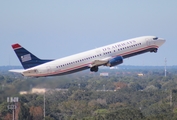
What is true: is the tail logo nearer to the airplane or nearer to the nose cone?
the airplane

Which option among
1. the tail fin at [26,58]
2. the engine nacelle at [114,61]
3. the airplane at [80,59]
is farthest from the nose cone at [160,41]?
the tail fin at [26,58]

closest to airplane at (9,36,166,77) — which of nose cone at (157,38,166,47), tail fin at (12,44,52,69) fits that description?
tail fin at (12,44,52,69)

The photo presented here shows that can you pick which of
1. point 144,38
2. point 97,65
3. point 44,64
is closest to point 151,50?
point 144,38

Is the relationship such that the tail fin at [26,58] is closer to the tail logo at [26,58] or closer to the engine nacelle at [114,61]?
the tail logo at [26,58]

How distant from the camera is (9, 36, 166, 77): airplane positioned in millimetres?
113312

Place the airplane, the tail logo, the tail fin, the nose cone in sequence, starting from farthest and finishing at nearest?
the nose cone
the tail logo
the tail fin
the airplane

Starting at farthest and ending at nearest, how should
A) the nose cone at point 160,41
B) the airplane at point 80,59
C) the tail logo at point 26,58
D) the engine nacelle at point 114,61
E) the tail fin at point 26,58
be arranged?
the nose cone at point 160,41 < the tail logo at point 26,58 < the tail fin at point 26,58 < the engine nacelle at point 114,61 < the airplane at point 80,59

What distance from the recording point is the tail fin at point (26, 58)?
11556 centimetres

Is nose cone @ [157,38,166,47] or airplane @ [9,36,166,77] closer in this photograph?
airplane @ [9,36,166,77]

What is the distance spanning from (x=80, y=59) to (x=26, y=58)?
9.46 meters

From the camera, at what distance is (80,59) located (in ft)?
376

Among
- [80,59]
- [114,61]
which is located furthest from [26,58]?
[114,61]

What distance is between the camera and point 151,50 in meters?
122

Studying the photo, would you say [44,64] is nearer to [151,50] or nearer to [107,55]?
[107,55]
